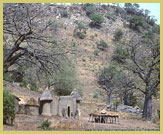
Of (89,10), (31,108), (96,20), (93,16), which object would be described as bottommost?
(31,108)

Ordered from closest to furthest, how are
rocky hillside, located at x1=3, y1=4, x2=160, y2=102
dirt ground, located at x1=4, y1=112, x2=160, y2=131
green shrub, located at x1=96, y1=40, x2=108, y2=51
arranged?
dirt ground, located at x1=4, y1=112, x2=160, y2=131, rocky hillside, located at x1=3, y1=4, x2=160, y2=102, green shrub, located at x1=96, y1=40, x2=108, y2=51

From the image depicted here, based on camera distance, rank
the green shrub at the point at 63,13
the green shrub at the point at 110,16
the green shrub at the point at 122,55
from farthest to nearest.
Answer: the green shrub at the point at 110,16 < the green shrub at the point at 63,13 < the green shrub at the point at 122,55

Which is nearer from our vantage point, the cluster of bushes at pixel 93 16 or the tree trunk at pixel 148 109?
the tree trunk at pixel 148 109

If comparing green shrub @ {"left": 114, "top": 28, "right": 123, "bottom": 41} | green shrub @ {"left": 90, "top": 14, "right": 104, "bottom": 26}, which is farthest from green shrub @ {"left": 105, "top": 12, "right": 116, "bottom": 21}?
green shrub @ {"left": 114, "top": 28, "right": 123, "bottom": 41}

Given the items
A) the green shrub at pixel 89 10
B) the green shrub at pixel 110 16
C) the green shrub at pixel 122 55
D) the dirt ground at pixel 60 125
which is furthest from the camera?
the green shrub at pixel 110 16

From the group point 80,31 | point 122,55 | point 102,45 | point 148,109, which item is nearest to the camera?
point 148,109

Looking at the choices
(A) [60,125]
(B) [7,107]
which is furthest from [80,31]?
(B) [7,107]

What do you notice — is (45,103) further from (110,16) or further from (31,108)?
(110,16)

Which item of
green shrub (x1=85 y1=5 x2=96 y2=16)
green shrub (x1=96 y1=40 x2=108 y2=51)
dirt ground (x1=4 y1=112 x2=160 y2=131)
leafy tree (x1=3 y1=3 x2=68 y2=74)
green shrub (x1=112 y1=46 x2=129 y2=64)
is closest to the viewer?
leafy tree (x1=3 y1=3 x2=68 y2=74)

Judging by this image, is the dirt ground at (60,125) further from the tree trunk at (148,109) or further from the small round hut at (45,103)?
the tree trunk at (148,109)

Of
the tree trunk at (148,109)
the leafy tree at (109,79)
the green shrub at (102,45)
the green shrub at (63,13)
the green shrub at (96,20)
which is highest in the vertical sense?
the green shrub at (63,13)

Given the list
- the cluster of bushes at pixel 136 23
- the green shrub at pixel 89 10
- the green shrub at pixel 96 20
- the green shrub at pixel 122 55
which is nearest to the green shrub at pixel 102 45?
the green shrub at pixel 96 20

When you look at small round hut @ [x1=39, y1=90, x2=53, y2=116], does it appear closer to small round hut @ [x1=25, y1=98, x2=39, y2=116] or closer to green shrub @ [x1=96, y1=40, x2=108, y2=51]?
small round hut @ [x1=25, y1=98, x2=39, y2=116]

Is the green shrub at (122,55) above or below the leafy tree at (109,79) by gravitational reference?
above
